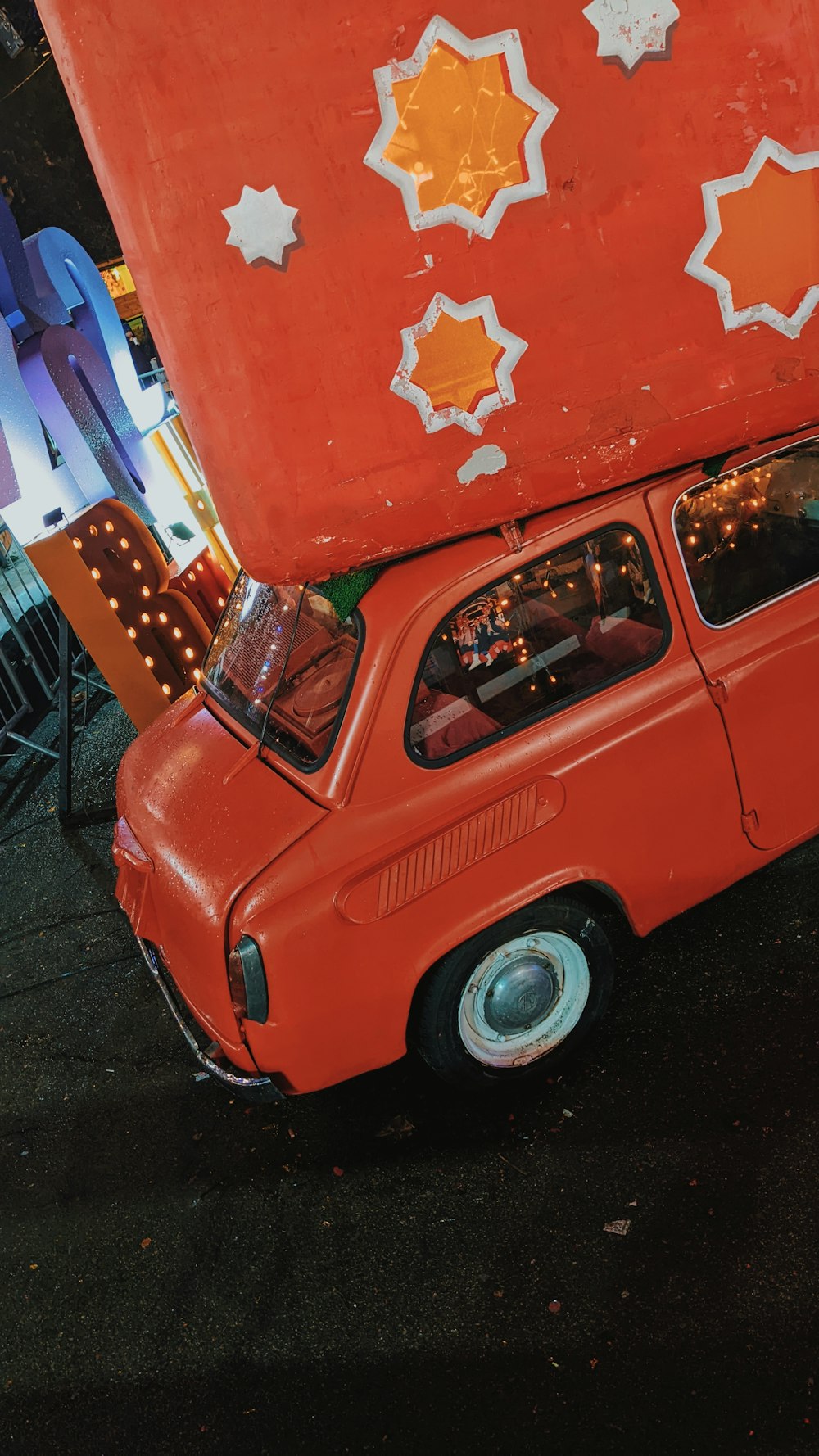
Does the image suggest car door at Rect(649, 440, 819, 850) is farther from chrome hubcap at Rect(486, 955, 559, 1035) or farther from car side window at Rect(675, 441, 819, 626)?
chrome hubcap at Rect(486, 955, 559, 1035)

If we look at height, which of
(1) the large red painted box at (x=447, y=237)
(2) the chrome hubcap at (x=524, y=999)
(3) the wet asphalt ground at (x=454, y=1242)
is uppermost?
(1) the large red painted box at (x=447, y=237)

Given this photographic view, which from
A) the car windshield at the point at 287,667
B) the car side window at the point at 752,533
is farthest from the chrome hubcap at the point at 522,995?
the car side window at the point at 752,533

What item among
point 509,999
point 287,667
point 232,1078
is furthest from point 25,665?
point 509,999

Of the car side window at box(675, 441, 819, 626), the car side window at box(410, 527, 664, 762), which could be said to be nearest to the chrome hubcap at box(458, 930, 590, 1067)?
the car side window at box(410, 527, 664, 762)

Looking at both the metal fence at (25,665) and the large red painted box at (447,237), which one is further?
the metal fence at (25,665)

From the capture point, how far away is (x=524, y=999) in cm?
329

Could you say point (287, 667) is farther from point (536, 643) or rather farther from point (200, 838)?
point (536, 643)

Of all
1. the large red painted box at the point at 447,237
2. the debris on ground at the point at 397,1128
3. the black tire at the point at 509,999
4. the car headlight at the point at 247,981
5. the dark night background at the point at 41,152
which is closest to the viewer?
the large red painted box at the point at 447,237

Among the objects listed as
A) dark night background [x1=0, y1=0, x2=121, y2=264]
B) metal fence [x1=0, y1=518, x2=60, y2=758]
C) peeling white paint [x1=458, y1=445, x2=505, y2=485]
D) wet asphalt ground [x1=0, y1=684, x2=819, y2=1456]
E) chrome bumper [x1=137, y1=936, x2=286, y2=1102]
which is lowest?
wet asphalt ground [x1=0, y1=684, x2=819, y2=1456]

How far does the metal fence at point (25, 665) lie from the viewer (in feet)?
26.4

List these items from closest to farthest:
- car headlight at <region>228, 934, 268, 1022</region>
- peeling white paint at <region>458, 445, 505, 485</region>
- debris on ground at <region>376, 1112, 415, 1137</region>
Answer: peeling white paint at <region>458, 445, 505, 485</region>
car headlight at <region>228, 934, 268, 1022</region>
debris on ground at <region>376, 1112, 415, 1137</region>

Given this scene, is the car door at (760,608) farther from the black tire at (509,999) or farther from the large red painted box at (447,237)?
the black tire at (509,999)

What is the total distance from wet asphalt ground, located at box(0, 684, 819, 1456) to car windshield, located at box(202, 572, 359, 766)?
150cm

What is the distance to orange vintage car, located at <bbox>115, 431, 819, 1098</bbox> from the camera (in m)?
2.92
